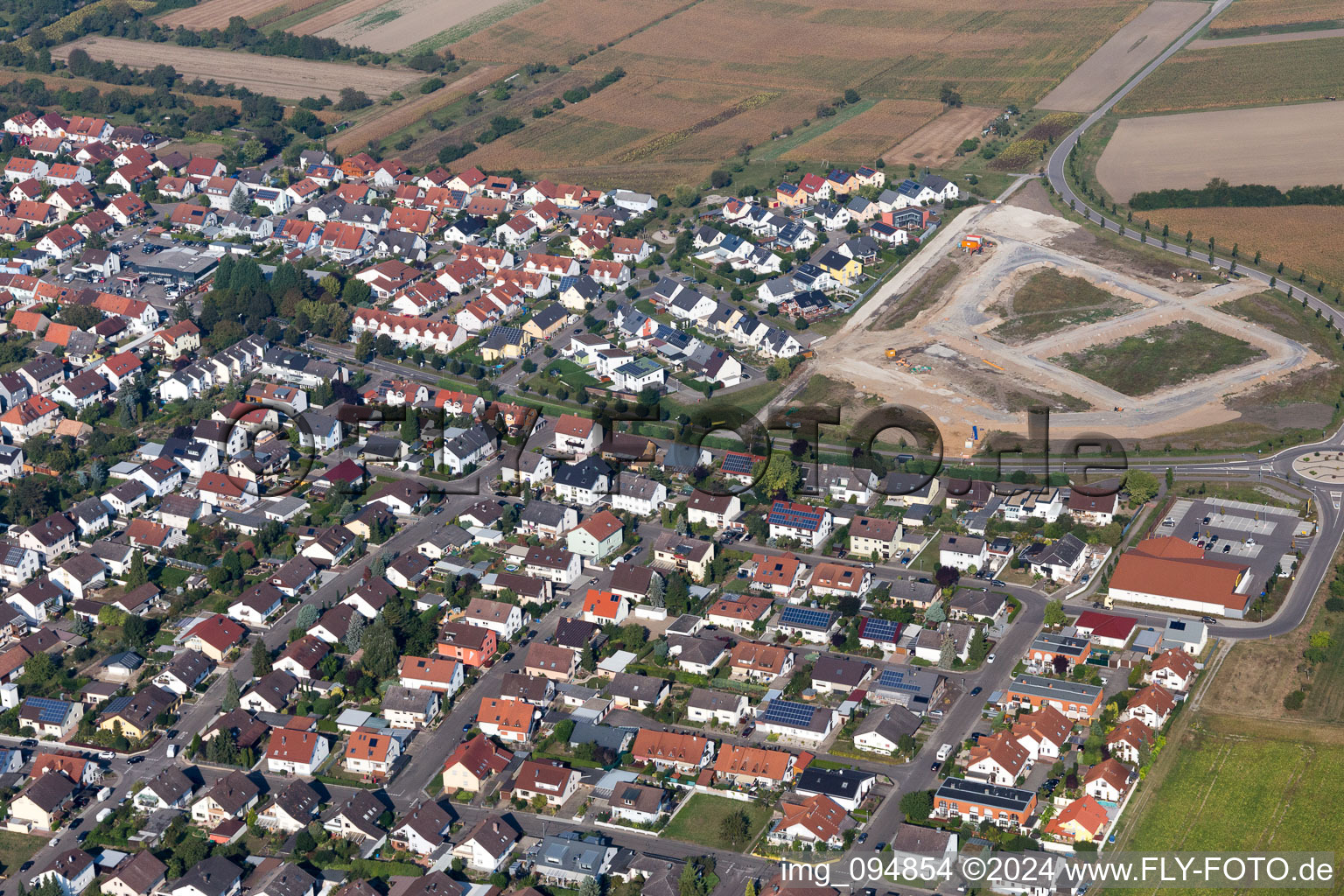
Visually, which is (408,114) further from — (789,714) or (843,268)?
(789,714)

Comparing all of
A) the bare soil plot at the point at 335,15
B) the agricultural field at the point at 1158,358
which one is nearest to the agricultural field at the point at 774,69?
the bare soil plot at the point at 335,15

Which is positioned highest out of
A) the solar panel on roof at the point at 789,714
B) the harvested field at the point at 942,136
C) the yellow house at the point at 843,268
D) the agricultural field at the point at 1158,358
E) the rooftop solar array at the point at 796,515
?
the harvested field at the point at 942,136

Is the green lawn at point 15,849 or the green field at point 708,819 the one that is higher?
the green lawn at point 15,849

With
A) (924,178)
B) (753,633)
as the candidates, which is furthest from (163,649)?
(924,178)

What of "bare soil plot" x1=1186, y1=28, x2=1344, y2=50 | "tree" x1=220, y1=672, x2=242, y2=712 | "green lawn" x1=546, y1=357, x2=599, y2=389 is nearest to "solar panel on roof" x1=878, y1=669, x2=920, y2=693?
"tree" x1=220, y1=672, x2=242, y2=712

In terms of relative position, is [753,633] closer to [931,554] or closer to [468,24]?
[931,554]

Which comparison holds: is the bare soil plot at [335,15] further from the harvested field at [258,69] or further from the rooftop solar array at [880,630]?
the rooftop solar array at [880,630]
